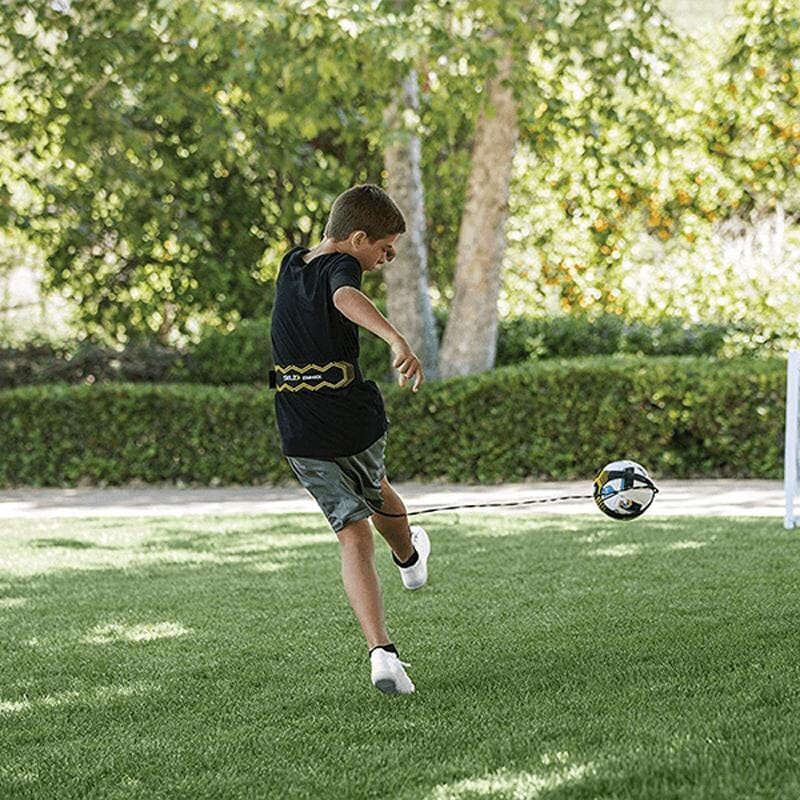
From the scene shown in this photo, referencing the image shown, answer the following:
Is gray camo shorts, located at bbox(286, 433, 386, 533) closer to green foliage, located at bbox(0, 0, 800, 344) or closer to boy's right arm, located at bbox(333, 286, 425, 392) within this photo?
boy's right arm, located at bbox(333, 286, 425, 392)

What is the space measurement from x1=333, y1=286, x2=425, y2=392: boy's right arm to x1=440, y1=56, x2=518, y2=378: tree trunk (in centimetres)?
916

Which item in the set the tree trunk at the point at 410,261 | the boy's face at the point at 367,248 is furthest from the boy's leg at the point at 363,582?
the tree trunk at the point at 410,261

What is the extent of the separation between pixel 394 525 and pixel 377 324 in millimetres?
1116

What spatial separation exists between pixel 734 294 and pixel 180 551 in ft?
29.5

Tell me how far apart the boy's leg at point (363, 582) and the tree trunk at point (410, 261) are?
8777 mm

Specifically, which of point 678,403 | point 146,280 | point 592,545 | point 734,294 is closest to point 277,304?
point 592,545

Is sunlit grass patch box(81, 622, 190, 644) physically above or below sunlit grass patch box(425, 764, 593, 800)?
below

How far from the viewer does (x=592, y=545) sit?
7.93 meters

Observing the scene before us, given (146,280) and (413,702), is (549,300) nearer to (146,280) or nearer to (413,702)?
(146,280)

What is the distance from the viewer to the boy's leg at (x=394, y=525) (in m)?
4.98

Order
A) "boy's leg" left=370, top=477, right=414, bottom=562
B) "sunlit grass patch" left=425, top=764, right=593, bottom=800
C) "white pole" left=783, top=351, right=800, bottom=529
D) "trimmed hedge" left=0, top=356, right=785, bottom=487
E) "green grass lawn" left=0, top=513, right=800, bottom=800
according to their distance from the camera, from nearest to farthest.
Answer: "sunlit grass patch" left=425, top=764, right=593, bottom=800, "green grass lawn" left=0, top=513, right=800, bottom=800, "boy's leg" left=370, top=477, right=414, bottom=562, "white pole" left=783, top=351, right=800, bottom=529, "trimmed hedge" left=0, top=356, right=785, bottom=487

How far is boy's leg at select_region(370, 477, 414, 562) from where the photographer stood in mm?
4977

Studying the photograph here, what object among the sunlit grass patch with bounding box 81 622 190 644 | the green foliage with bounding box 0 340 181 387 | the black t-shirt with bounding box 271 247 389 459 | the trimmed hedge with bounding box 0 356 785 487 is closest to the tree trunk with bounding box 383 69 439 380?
the trimmed hedge with bounding box 0 356 785 487

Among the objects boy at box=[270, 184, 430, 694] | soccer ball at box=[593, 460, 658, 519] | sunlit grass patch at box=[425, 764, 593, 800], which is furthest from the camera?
soccer ball at box=[593, 460, 658, 519]
